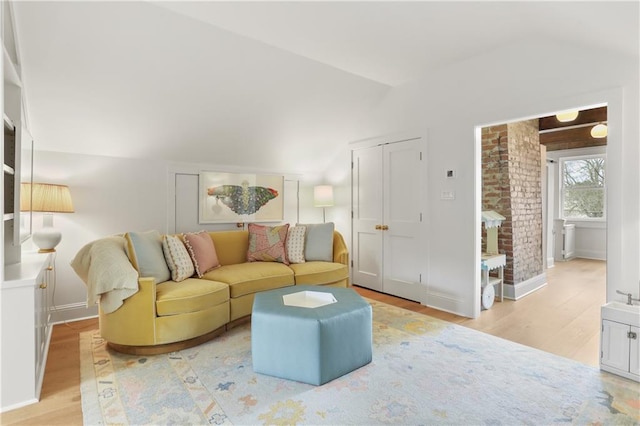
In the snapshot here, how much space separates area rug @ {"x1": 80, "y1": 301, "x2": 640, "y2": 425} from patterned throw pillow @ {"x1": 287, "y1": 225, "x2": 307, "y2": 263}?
1.38 m

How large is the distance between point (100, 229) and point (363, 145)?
11.0ft

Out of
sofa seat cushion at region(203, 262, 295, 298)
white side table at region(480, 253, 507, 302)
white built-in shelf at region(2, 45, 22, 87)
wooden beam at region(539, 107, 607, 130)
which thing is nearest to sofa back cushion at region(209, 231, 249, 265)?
sofa seat cushion at region(203, 262, 295, 298)

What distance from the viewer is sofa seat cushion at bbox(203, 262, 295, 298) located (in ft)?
10.3

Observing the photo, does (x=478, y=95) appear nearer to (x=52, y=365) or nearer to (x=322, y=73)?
(x=322, y=73)

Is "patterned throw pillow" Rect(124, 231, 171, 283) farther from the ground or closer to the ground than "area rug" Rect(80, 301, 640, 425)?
farther from the ground

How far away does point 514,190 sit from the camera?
4211mm

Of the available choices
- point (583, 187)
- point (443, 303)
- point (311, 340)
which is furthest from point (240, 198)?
point (583, 187)

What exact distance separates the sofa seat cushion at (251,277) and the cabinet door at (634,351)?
2737 mm

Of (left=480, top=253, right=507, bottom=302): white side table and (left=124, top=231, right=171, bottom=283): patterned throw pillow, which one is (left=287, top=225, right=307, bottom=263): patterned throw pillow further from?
(left=480, top=253, right=507, bottom=302): white side table

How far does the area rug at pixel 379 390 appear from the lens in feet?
5.98

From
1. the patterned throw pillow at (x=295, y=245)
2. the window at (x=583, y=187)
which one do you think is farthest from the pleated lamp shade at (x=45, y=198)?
the window at (x=583, y=187)

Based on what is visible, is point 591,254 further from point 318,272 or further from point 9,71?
point 9,71

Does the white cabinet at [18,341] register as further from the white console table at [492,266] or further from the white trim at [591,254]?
the white trim at [591,254]

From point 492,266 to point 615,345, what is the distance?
1.53 meters
